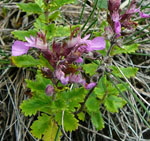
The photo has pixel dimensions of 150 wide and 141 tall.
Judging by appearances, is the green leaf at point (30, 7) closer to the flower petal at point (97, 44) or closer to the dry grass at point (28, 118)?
the dry grass at point (28, 118)

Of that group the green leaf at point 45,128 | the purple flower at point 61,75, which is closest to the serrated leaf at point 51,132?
the green leaf at point 45,128

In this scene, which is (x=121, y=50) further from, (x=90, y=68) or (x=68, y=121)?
(x=68, y=121)

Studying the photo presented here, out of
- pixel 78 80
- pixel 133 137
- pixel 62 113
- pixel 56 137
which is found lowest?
pixel 133 137

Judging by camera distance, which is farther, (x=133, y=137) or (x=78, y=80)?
(x=133, y=137)

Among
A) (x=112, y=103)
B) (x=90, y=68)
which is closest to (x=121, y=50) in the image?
(x=90, y=68)

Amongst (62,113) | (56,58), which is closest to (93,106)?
(62,113)

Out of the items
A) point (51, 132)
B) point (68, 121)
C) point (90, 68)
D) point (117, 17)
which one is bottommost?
point (51, 132)

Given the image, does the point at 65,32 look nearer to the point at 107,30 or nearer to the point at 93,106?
the point at 107,30
